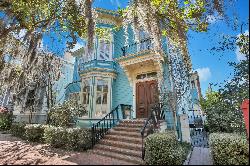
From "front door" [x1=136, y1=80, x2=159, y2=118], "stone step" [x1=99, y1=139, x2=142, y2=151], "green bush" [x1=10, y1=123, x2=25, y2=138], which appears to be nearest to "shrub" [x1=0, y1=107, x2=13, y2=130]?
"green bush" [x1=10, y1=123, x2=25, y2=138]

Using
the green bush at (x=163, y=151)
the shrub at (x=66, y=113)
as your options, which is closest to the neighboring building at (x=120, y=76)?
the shrub at (x=66, y=113)

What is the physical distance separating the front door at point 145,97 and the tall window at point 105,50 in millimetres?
3736

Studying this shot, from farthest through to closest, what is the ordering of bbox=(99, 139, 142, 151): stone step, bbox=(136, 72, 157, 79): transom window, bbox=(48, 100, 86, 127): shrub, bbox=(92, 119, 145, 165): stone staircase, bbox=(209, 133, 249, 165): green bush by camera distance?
bbox=(136, 72, 157, 79): transom window, bbox=(48, 100, 86, 127): shrub, bbox=(99, 139, 142, 151): stone step, bbox=(92, 119, 145, 165): stone staircase, bbox=(209, 133, 249, 165): green bush

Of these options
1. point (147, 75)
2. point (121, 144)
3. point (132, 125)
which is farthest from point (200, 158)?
point (147, 75)

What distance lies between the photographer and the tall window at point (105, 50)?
16119 millimetres

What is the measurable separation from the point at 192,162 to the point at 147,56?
740 centimetres

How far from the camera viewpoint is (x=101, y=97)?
15.3m

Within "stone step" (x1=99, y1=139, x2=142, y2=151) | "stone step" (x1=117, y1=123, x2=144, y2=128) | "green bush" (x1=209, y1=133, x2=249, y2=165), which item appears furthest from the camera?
"stone step" (x1=117, y1=123, x2=144, y2=128)

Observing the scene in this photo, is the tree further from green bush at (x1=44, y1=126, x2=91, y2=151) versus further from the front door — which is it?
green bush at (x1=44, y1=126, x2=91, y2=151)

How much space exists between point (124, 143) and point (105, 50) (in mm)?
8910

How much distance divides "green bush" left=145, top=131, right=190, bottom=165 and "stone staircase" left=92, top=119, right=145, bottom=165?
1.89ft

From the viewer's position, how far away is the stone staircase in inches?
328

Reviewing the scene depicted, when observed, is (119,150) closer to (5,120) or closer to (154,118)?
(154,118)

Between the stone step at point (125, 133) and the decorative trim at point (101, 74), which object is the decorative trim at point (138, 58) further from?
the stone step at point (125, 133)
